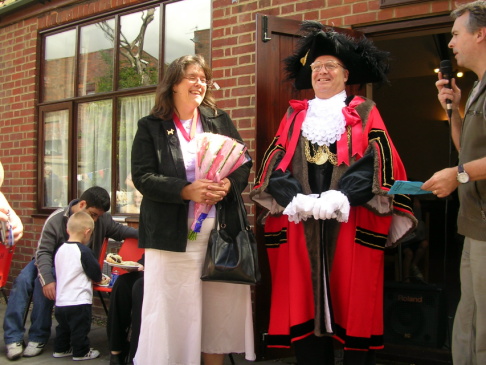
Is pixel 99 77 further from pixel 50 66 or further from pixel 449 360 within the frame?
pixel 449 360

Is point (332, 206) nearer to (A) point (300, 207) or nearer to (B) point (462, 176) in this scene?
(A) point (300, 207)

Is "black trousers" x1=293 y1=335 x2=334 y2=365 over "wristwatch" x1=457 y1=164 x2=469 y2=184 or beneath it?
beneath

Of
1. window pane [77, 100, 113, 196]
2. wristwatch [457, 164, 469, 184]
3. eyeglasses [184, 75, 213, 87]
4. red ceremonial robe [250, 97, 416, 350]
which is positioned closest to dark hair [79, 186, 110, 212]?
window pane [77, 100, 113, 196]

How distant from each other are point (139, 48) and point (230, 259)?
332 centimetres

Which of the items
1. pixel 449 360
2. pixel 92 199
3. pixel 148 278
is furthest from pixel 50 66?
pixel 449 360

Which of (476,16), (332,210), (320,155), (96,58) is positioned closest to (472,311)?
(332,210)

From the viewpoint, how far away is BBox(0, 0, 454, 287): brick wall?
4.07 meters

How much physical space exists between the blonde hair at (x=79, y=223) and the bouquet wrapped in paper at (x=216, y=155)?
4.96 feet

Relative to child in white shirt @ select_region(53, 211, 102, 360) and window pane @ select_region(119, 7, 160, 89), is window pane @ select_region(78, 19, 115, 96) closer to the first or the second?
window pane @ select_region(119, 7, 160, 89)

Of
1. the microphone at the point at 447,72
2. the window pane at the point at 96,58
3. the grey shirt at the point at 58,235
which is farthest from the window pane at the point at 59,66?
the microphone at the point at 447,72

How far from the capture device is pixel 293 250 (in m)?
3.09

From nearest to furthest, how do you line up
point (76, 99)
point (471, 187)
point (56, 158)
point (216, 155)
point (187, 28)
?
point (471, 187)
point (216, 155)
point (187, 28)
point (76, 99)
point (56, 158)

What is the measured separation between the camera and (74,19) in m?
5.97

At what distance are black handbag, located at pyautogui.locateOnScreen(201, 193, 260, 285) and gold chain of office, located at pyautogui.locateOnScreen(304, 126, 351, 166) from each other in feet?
1.79
